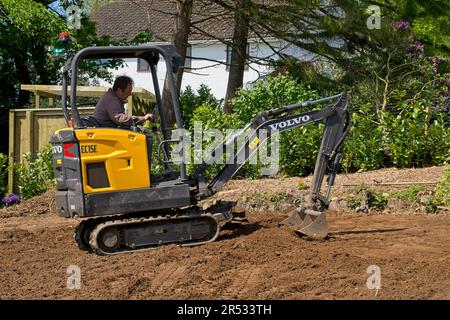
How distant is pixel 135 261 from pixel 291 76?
8355 mm

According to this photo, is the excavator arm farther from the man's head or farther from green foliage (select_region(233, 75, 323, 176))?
green foliage (select_region(233, 75, 323, 176))

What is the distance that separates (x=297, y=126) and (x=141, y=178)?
212cm

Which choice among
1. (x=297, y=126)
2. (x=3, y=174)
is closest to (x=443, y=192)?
(x=297, y=126)

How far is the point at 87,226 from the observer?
8.95 m

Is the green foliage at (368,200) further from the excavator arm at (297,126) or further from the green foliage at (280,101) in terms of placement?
the green foliage at (280,101)

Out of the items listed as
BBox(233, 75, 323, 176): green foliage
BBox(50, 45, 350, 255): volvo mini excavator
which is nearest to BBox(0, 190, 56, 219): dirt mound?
BBox(233, 75, 323, 176): green foliage

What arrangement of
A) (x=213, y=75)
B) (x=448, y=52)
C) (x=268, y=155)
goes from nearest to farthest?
(x=268, y=155), (x=448, y=52), (x=213, y=75)

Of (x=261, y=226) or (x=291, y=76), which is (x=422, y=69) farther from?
(x=261, y=226)

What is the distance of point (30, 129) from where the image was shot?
631 inches

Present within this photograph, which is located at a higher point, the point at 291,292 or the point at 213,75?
the point at 213,75

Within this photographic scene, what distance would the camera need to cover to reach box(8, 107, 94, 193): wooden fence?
16.0 meters

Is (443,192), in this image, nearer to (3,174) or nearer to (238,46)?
(238,46)

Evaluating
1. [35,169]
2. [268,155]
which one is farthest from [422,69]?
[35,169]

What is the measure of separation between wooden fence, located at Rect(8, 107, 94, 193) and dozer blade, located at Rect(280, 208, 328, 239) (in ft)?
25.7
